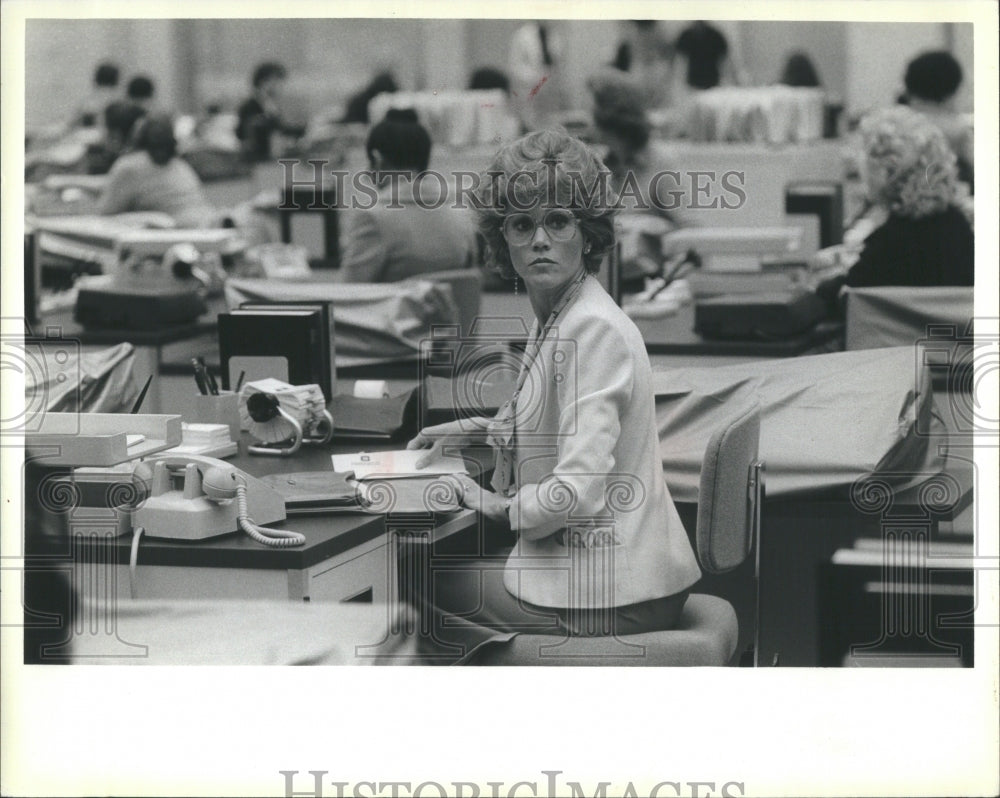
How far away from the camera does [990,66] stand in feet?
10.5

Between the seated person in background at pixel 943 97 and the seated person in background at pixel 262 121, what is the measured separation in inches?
129

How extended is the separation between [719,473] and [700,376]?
1053 mm

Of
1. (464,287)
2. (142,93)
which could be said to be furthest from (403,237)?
(142,93)

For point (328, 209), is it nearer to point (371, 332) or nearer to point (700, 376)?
point (371, 332)

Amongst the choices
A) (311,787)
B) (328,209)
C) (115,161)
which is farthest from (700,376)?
(115,161)

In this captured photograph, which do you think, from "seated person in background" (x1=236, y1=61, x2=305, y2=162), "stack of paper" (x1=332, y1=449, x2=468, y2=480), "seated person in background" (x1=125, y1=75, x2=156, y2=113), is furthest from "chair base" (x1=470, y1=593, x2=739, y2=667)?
"seated person in background" (x1=236, y1=61, x2=305, y2=162)

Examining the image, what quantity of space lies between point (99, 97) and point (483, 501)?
397 centimetres

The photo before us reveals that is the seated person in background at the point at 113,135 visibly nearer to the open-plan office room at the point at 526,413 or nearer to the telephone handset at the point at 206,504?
the open-plan office room at the point at 526,413

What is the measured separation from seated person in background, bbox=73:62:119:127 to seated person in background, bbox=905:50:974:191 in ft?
7.80

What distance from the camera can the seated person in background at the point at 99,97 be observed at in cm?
484

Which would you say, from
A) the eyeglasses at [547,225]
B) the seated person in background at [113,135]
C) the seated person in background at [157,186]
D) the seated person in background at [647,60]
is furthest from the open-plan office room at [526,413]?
the seated person in background at [113,135]

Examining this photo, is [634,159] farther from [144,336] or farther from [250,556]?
[250,556]

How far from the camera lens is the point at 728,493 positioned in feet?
9.58

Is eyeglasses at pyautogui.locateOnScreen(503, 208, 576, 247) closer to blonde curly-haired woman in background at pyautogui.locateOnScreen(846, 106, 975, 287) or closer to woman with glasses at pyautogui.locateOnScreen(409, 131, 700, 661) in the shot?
woman with glasses at pyautogui.locateOnScreen(409, 131, 700, 661)
